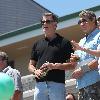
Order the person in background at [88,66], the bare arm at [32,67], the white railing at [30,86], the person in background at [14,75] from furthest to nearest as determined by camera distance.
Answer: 1. the white railing at [30,86]
2. the person in background at [14,75]
3. the bare arm at [32,67]
4. the person in background at [88,66]

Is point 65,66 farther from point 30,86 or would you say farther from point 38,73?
point 30,86

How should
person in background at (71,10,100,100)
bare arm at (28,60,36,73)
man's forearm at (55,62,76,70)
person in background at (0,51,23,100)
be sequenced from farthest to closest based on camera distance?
person in background at (0,51,23,100), bare arm at (28,60,36,73), man's forearm at (55,62,76,70), person in background at (71,10,100,100)

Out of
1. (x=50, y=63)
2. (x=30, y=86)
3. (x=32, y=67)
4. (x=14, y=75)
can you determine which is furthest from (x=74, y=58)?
(x=30, y=86)

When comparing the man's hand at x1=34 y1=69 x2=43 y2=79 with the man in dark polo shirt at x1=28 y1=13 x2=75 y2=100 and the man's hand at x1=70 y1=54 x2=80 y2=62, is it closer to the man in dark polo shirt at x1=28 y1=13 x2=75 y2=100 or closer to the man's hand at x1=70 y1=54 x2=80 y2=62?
the man in dark polo shirt at x1=28 y1=13 x2=75 y2=100

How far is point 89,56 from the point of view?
22.0ft

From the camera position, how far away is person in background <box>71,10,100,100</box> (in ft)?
21.4

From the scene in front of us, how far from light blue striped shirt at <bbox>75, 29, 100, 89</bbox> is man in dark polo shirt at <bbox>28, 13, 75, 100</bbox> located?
282mm

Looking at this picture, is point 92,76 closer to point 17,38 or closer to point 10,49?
point 17,38

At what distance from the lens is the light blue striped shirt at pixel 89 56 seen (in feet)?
21.5

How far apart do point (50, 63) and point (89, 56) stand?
2.07ft

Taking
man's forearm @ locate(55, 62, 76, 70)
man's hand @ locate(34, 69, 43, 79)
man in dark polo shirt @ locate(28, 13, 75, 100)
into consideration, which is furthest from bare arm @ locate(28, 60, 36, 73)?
man's forearm @ locate(55, 62, 76, 70)

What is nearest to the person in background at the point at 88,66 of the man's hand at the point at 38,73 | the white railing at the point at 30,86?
the man's hand at the point at 38,73

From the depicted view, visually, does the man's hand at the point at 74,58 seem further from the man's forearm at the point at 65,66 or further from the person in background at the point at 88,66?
the man's forearm at the point at 65,66

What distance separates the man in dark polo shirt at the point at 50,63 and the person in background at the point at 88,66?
0.29m
